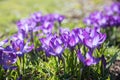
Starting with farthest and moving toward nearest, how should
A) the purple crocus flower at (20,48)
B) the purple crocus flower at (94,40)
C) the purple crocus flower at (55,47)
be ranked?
the purple crocus flower at (20,48) < the purple crocus flower at (55,47) < the purple crocus flower at (94,40)

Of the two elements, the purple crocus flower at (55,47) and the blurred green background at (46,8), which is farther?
the blurred green background at (46,8)

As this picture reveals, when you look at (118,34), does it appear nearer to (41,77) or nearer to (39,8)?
(41,77)

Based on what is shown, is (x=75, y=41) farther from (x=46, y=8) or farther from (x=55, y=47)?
(x=46, y=8)

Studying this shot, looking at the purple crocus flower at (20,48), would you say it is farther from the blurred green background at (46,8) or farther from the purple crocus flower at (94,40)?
the blurred green background at (46,8)

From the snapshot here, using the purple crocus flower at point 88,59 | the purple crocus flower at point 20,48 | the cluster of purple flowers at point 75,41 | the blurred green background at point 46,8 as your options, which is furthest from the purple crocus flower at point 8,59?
the blurred green background at point 46,8

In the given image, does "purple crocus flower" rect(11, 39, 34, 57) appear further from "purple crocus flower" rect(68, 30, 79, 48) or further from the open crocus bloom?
the open crocus bloom

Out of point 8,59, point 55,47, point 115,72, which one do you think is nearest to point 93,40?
point 55,47

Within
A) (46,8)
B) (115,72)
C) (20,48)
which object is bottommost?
(115,72)

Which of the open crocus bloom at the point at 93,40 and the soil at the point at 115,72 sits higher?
the open crocus bloom at the point at 93,40

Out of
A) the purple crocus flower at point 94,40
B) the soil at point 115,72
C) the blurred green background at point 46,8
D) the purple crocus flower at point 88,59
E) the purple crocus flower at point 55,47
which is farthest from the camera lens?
the blurred green background at point 46,8
